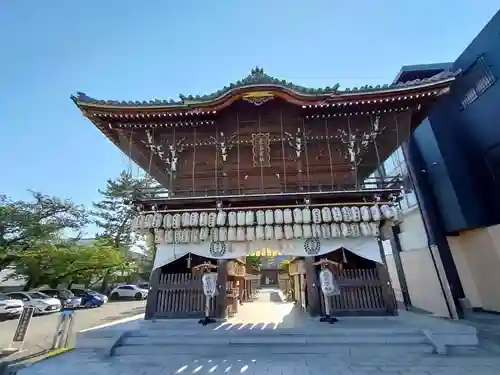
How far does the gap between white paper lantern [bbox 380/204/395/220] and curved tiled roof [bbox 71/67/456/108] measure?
3531 millimetres

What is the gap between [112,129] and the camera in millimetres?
9234

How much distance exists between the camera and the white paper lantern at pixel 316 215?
825 cm

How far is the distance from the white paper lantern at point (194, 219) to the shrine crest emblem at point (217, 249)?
2.74 ft

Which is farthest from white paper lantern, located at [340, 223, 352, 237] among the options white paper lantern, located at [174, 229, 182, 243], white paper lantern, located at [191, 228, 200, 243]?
white paper lantern, located at [174, 229, 182, 243]

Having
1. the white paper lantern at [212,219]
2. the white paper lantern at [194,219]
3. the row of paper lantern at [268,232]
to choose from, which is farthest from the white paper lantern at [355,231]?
the white paper lantern at [194,219]

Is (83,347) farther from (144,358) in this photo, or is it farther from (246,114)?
(246,114)

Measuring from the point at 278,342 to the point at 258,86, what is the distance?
23.2 ft

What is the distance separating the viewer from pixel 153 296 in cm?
855

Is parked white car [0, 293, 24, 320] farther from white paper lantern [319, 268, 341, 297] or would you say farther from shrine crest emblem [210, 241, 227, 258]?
white paper lantern [319, 268, 341, 297]

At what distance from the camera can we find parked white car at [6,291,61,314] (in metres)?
17.1

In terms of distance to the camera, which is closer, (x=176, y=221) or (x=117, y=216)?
(x=176, y=221)

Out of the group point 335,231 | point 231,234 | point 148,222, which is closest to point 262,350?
point 231,234

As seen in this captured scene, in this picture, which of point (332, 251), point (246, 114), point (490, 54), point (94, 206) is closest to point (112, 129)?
point (246, 114)

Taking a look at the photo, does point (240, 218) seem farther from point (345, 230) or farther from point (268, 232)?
point (345, 230)
